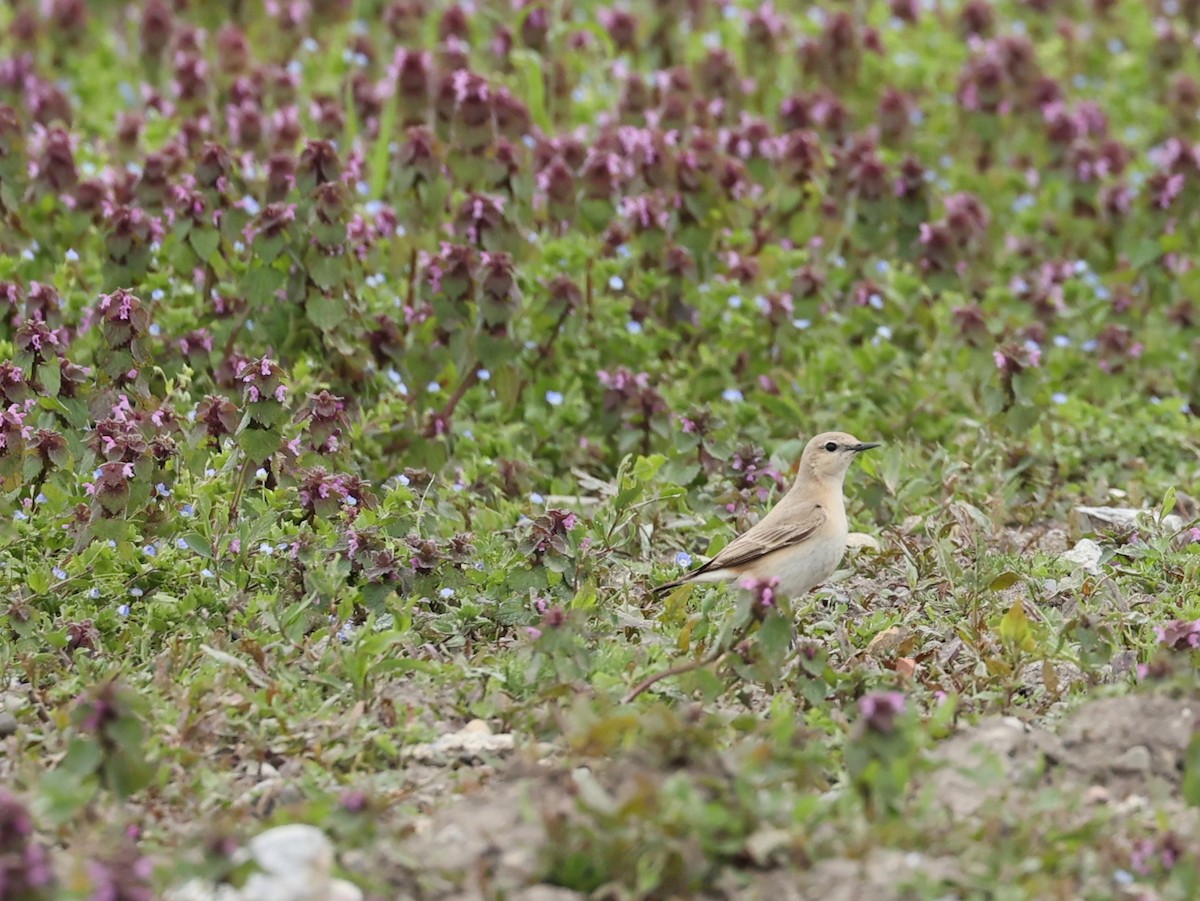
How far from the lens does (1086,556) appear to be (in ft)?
22.8

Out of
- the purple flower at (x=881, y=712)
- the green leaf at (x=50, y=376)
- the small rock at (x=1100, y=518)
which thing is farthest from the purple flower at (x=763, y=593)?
the green leaf at (x=50, y=376)

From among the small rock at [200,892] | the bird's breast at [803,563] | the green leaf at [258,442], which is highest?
the green leaf at [258,442]

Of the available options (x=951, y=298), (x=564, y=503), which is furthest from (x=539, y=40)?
(x=564, y=503)

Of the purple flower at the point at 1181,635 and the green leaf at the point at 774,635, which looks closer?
the green leaf at the point at 774,635

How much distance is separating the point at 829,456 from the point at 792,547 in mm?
507

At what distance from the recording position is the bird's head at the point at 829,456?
6676mm

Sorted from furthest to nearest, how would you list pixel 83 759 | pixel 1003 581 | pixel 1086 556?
1. pixel 1086 556
2. pixel 1003 581
3. pixel 83 759

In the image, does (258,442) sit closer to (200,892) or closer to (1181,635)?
(200,892)

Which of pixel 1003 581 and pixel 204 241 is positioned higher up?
pixel 204 241

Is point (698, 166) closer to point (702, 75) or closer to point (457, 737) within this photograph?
point (702, 75)

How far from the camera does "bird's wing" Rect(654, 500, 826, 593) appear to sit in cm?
635

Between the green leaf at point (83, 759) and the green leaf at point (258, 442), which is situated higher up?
the green leaf at point (258, 442)

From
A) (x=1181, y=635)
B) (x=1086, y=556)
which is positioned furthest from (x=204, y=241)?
(x=1181, y=635)

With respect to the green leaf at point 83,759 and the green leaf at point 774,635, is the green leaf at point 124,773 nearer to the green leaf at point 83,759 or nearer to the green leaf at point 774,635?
the green leaf at point 83,759
